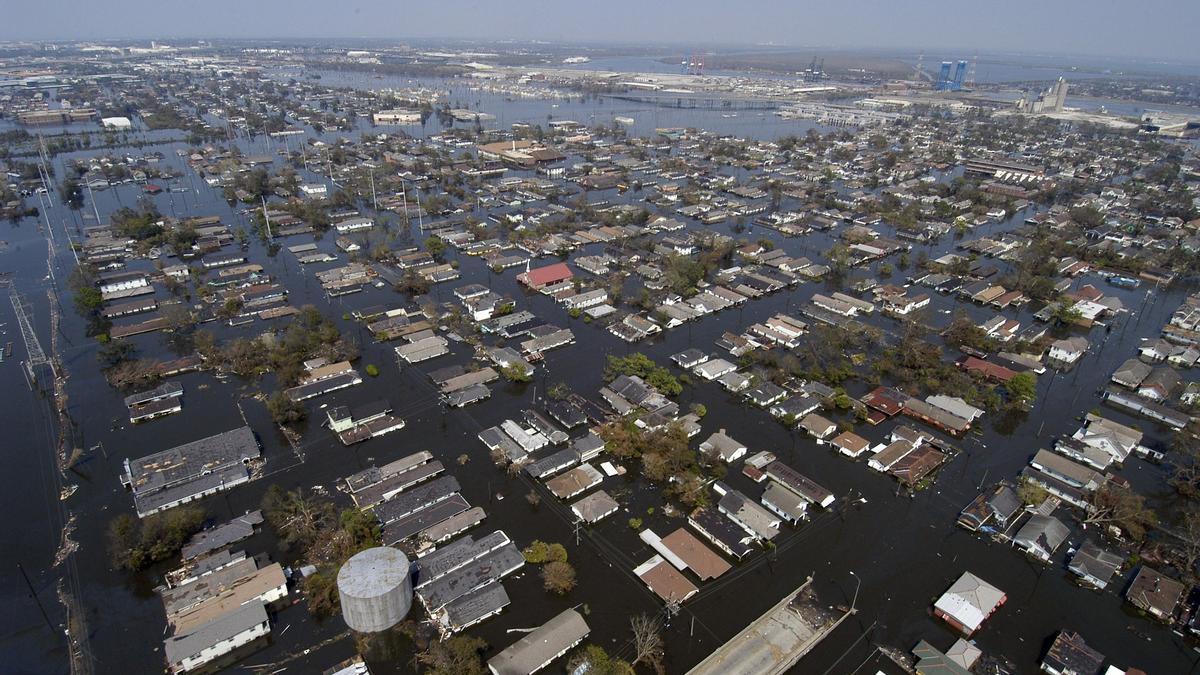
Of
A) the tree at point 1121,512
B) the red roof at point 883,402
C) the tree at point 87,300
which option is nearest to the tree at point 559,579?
the red roof at point 883,402

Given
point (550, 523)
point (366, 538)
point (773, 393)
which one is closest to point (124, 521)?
point (366, 538)

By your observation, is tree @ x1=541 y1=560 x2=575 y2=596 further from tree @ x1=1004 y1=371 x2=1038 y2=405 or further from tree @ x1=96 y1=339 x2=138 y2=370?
tree @ x1=96 y1=339 x2=138 y2=370

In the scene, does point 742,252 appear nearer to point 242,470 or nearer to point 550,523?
point 550,523

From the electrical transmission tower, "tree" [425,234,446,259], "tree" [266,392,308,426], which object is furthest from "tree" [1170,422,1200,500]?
the electrical transmission tower

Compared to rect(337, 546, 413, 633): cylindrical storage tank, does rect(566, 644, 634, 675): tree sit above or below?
below

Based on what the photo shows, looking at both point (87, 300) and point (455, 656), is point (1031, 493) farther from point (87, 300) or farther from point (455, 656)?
point (87, 300)

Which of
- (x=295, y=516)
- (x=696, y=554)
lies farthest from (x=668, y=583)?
(x=295, y=516)

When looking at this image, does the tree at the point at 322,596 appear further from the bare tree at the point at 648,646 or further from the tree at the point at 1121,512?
the tree at the point at 1121,512
